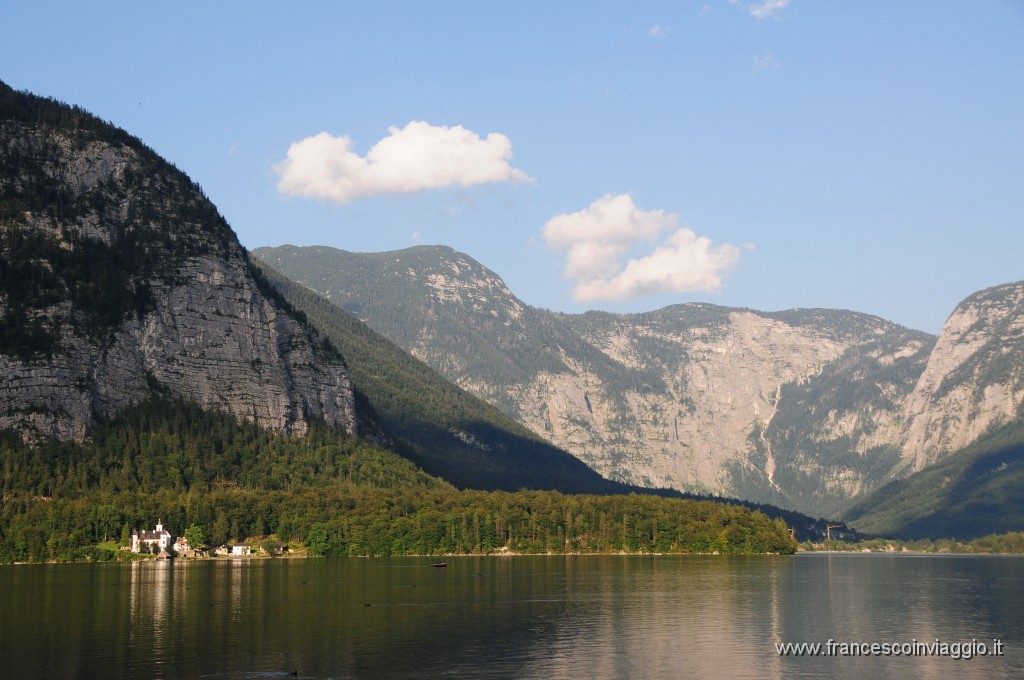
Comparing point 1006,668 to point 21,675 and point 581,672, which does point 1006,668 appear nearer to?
point 581,672

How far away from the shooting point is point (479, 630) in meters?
131

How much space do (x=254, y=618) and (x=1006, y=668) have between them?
81.4 m

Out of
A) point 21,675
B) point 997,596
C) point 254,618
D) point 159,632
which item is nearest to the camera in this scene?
point 21,675

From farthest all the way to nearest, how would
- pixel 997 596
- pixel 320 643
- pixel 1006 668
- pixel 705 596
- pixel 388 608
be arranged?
pixel 997 596 < pixel 705 596 < pixel 388 608 < pixel 320 643 < pixel 1006 668

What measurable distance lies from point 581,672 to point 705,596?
76.6m

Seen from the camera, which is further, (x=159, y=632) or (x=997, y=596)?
(x=997, y=596)

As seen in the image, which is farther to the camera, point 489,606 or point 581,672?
point 489,606

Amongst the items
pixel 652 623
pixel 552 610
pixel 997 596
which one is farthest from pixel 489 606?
pixel 997 596

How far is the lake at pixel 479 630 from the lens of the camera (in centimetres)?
10475

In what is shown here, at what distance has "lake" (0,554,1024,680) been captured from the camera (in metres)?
105

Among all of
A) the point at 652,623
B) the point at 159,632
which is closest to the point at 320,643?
the point at 159,632

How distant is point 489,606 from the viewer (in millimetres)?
158375

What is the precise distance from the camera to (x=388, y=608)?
152250 mm

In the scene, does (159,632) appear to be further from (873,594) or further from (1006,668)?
(873,594)
